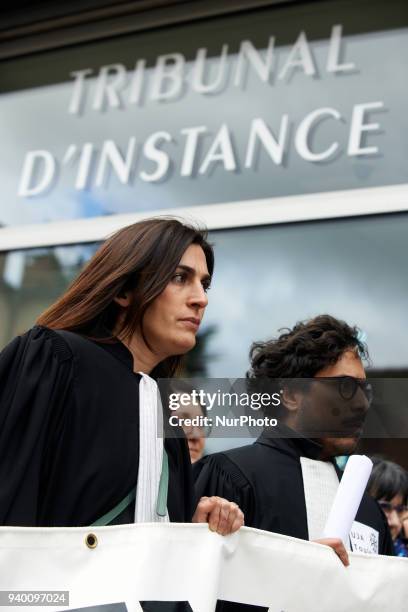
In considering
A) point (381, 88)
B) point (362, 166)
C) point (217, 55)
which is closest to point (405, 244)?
point (362, 166)

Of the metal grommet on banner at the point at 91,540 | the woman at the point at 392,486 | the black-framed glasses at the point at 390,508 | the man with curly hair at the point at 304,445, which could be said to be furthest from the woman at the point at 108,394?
the black-framed glasses at the point at 390,508

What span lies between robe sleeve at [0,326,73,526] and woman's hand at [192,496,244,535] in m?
0.31

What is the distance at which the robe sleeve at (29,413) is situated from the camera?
1.68m

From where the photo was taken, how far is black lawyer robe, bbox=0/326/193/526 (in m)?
1.72

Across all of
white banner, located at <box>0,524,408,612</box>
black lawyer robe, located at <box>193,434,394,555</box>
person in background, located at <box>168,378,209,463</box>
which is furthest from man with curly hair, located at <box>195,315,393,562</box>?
white banner, located at <box>0,524,408,612</box>

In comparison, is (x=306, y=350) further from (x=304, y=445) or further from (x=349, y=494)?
(x=349, y=494)

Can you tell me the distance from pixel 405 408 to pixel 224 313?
3.81 ft

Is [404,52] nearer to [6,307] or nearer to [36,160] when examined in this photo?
[36,160]

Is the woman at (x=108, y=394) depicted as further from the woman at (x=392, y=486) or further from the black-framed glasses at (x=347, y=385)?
the woman at (x=392, y=486)

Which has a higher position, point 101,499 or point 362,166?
point 362,166

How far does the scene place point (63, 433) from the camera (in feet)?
5.94

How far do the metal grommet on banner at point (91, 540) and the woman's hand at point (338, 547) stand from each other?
50 centimetres

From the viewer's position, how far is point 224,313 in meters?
3.90

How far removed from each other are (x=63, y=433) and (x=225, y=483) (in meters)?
0.68
